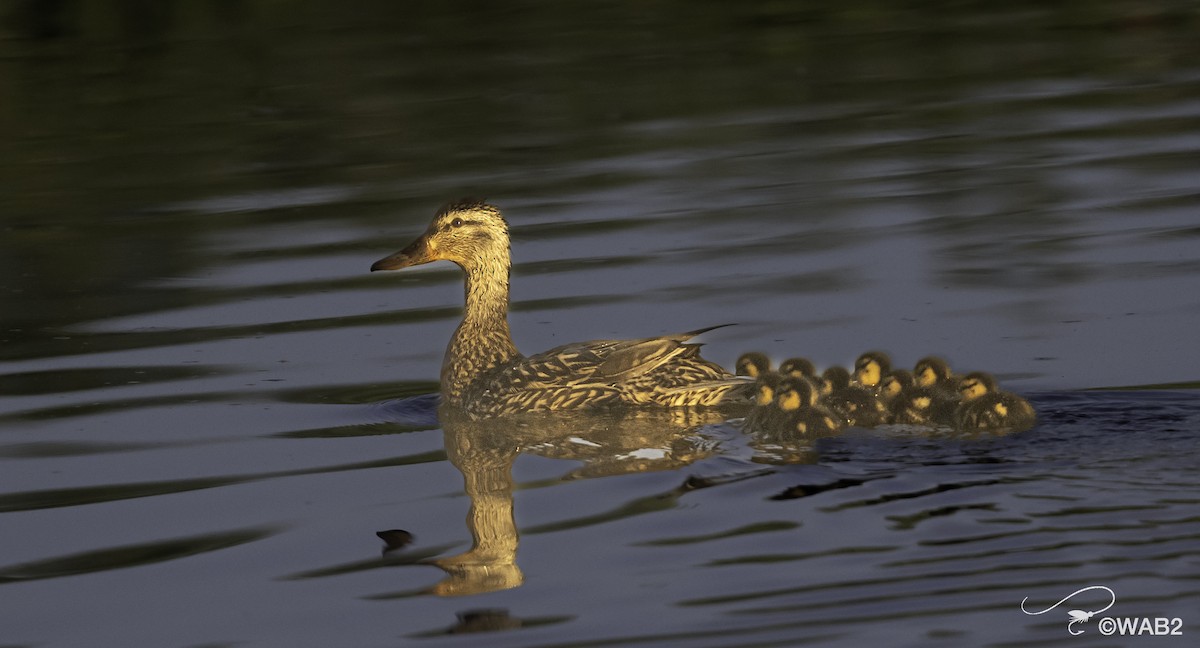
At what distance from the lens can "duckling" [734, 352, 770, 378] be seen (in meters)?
9.49

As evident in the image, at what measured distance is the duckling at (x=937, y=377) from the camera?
8.53 m

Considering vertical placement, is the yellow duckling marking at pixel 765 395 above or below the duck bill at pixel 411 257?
below

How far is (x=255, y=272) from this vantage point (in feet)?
41.5

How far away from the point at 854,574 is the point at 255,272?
6.90 meters

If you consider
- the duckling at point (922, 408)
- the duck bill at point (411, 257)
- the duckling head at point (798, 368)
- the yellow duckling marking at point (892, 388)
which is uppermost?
the duck bill at point (411, 257)

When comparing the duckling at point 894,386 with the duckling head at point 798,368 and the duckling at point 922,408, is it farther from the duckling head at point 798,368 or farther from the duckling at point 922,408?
the duckling head at point 798,368

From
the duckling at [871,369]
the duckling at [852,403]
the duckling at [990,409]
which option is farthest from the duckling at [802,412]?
the duckling at [990,409]

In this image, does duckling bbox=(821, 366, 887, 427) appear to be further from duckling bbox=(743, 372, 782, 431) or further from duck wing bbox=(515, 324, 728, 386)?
duck wing bbox=(515, 324, 728, 386)

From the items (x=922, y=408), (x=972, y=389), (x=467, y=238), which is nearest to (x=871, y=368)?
(x=922, y=408)

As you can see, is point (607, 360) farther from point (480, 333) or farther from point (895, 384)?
point (895, 384)

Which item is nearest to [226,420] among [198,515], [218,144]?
[198,515]

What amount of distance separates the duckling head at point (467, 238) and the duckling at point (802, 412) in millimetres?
2178

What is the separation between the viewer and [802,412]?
8375mm

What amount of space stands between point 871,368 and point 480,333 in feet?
7.03
